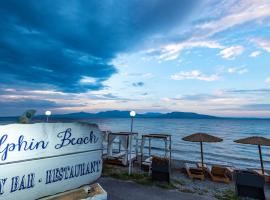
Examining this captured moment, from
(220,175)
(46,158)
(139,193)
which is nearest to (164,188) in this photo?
(139,193)

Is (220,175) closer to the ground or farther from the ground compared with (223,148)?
farther from the ground

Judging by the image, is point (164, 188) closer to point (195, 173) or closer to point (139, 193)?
point (139, 193)

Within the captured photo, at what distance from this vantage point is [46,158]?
16.9ft

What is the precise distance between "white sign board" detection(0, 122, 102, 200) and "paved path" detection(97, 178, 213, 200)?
160 inches

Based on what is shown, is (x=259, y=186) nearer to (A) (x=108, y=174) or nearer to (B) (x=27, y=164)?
(A) (x=108, y=174)

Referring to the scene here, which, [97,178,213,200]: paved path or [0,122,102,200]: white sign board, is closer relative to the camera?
[0,122,102,200]: white sign board

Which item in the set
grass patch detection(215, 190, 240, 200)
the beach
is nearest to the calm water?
the beach

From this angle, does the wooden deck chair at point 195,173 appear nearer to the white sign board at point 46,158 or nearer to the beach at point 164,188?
the beach at point 164,188

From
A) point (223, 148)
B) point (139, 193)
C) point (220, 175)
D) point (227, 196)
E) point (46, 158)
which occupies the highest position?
point (46, 158)

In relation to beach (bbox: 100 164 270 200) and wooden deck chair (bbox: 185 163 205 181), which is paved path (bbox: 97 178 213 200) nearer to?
beach (bbox: 100 164 270 200)

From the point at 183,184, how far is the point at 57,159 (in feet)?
28.5

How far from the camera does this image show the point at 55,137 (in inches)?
208

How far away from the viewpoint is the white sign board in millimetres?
4527

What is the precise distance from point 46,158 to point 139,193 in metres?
6.29
